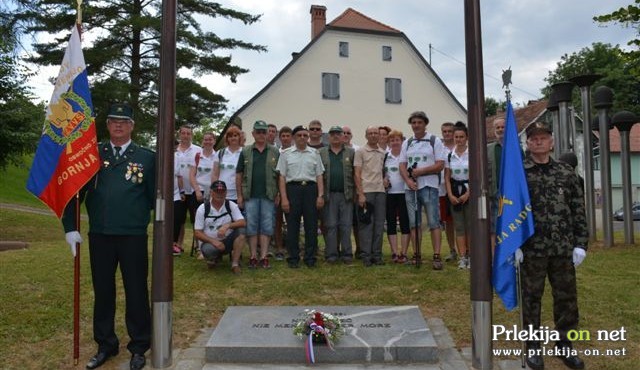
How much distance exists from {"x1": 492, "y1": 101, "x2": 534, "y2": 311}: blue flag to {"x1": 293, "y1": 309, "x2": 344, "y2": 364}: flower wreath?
133 cm

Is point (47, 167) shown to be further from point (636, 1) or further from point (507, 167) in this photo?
point (636, 1)

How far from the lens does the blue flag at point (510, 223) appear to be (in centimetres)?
423

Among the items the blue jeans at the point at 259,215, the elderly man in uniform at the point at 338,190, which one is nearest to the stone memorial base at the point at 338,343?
the blue jeans at the point at 259,215

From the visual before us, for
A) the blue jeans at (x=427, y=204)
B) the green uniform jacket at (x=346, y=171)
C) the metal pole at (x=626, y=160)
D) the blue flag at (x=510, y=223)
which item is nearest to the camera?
the blue flag at (x=510, y=223)

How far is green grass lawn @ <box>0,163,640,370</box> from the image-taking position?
484 centimetres

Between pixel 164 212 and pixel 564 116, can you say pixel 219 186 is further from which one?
pixel 564 116

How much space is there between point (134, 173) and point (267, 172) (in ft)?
10.2

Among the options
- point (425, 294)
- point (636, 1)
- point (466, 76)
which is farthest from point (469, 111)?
point (636, 1)

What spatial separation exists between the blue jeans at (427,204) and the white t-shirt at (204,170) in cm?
293

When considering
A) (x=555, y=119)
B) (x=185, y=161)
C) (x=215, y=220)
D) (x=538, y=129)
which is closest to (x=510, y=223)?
(x=538, y=129)

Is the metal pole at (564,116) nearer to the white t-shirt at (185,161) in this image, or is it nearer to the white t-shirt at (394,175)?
the white t-shirt at (394,175)

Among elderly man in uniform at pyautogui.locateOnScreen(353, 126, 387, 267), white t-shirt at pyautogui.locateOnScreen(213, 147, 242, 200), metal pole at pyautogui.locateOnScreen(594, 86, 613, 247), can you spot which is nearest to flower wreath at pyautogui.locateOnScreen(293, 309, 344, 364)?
elderly man in uniform at pyautogui.locateOnScreen(353, 126, 387, 267)

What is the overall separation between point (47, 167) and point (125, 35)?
16.9 m

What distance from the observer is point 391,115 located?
28.3m
